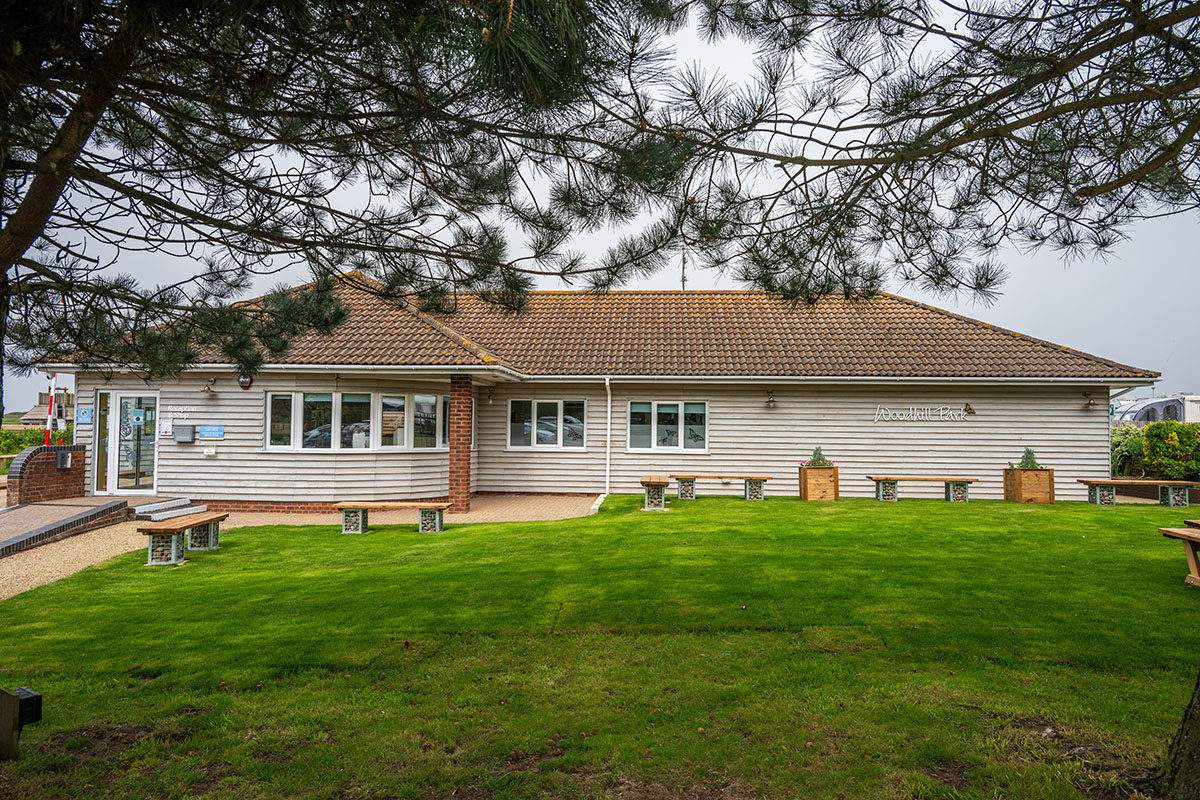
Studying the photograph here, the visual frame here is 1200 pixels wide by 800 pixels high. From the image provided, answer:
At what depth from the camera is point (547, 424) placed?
1695 centimetres

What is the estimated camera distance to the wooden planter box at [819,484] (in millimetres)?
15039

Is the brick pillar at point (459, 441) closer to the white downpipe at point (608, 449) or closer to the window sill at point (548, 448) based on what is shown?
the window sill at point (548, 448)

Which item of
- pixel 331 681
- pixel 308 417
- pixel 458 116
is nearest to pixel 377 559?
pixel 331 681

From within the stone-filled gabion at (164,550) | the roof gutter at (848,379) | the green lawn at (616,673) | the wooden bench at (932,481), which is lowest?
the green lawn at (616,673)

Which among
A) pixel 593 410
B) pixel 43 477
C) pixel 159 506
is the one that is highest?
pixel 593 410

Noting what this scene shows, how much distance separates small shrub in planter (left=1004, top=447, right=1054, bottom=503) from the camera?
14852 mm

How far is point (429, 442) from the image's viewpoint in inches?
610

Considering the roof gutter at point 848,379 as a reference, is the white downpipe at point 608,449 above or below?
below

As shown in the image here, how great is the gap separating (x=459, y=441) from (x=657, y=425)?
4934 mm

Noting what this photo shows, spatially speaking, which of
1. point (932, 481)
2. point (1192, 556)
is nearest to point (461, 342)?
point (932, 481)

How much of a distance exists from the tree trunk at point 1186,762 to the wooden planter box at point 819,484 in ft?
39.5

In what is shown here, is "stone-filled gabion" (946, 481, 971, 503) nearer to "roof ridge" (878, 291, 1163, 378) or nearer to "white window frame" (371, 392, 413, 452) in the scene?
"roof ridge" (878, 291, 1163, 378)

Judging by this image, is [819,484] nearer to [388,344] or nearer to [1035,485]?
[1035,485]

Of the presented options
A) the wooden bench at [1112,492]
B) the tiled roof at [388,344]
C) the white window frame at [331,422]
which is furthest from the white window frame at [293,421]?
the wooden bench at [1112,492]
